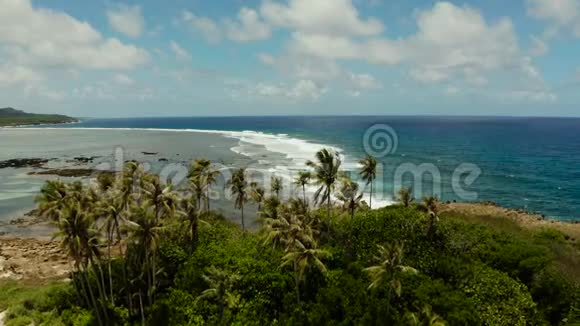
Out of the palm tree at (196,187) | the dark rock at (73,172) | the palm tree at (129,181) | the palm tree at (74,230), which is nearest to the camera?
the palm tree at (74,230)

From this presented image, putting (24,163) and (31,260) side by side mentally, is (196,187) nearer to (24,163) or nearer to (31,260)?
(31,260)

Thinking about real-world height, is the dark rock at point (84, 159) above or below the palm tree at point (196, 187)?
below

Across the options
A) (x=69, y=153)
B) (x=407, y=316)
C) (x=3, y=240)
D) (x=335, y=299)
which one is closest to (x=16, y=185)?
(x=3, y=240)

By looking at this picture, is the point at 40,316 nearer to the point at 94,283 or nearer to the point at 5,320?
the point at 5,320
